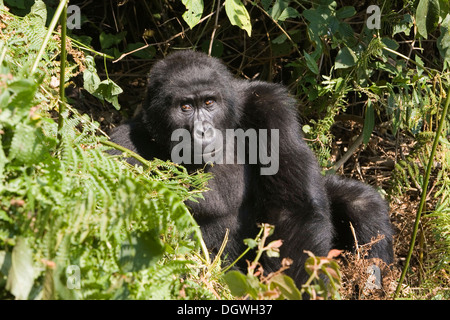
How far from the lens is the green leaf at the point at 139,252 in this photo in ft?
6.84

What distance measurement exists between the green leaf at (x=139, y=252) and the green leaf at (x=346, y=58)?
9.99ft

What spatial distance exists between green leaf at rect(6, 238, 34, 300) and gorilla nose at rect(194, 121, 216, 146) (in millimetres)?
2173

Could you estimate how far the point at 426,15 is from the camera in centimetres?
409

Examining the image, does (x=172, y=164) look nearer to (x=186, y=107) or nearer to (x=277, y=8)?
(x=186, y=107)

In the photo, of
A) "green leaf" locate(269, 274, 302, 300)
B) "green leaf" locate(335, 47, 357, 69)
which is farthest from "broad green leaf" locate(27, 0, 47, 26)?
"green leaf" locate(269, 274, 302, 300)

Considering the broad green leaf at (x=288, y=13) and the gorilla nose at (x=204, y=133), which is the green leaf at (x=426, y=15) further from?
the gorilla nose at (x=204, y=133)

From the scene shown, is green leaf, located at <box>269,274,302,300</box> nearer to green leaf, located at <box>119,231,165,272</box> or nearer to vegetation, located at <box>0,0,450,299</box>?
vegetation, located at <box>0,0,450,299</box>

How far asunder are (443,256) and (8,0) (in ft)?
13.1

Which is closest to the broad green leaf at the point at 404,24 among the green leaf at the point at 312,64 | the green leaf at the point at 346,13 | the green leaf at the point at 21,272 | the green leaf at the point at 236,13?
the green leaf at the point at 346,13

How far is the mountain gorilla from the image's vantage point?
412cm

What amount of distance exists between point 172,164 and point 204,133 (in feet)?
3.02

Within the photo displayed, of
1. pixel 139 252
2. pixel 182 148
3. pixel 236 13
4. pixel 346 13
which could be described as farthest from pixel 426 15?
pixel 139 252

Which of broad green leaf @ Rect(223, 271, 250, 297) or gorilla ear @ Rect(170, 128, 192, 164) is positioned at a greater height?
gorilla ear @ Rect(170, 128, 192, 164)

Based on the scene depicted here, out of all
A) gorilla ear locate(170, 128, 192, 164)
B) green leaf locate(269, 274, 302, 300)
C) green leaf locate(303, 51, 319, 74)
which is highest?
green leaf locate(303, 51, 319, 74)
